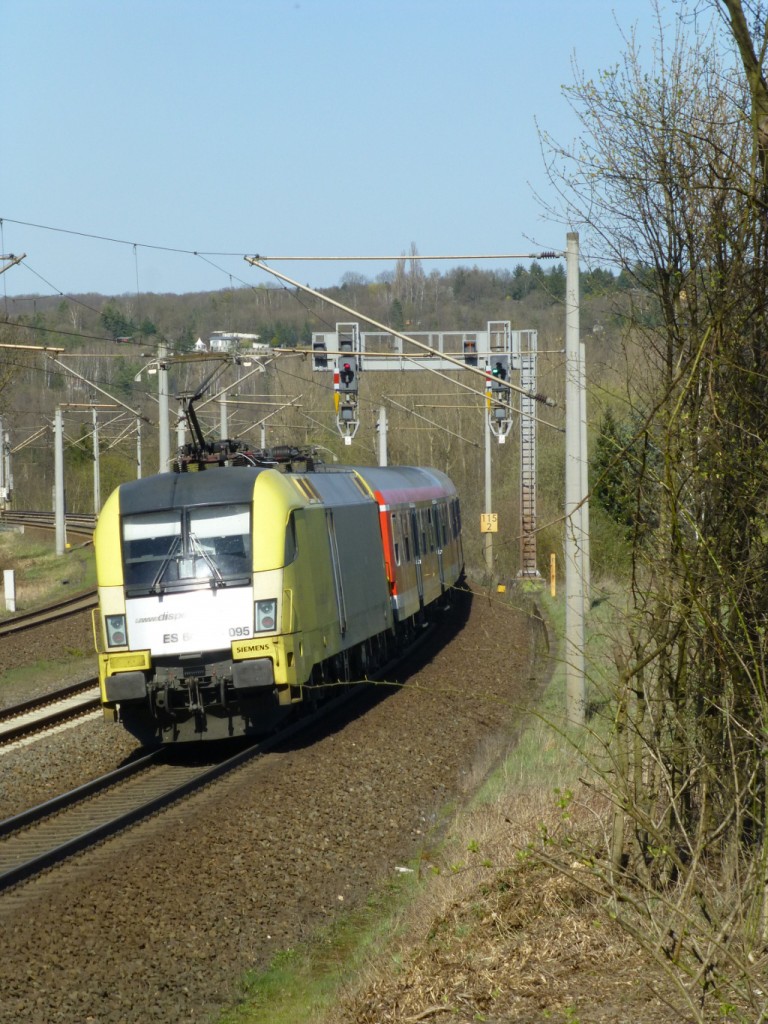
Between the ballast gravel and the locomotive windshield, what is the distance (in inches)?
80.9

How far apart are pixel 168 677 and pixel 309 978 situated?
6.18 meters

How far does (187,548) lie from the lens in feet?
44.5

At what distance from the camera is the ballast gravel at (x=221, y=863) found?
7.11 m

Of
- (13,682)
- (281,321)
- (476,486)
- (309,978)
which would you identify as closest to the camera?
(309,978)

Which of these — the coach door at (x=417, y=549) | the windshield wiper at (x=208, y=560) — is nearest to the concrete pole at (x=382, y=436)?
the coach door at (x=417, y=549)

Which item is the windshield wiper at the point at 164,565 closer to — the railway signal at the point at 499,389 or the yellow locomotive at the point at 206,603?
the yellow locomotive at the point at 206,603

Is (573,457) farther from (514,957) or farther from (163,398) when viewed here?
(163,398)

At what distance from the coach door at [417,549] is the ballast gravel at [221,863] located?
7.18 m

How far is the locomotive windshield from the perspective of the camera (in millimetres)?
13445

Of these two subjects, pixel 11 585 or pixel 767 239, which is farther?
pixel 11 585

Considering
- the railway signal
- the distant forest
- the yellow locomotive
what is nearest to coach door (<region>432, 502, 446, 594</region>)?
the railway signal

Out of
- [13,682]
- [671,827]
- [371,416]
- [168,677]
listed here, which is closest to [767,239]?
[671,827]

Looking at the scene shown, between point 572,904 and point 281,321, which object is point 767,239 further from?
point 281,321

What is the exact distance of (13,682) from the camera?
Answer: 20250 mm
